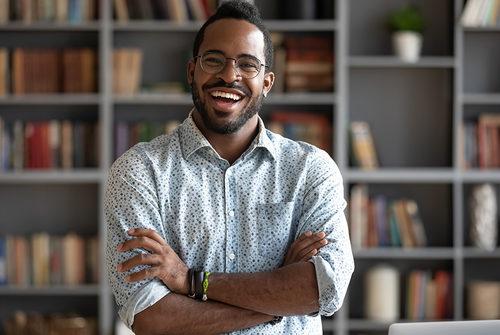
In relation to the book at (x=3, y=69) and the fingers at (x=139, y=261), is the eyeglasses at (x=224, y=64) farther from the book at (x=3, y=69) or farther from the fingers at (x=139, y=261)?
the book at (x=3, y=69)

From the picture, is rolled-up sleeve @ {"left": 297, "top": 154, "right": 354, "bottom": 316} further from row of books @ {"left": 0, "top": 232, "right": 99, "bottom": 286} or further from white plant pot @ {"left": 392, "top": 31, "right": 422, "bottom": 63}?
row of books @ {"left": 0, "top": 232, "right": 99, "bottom": 286}

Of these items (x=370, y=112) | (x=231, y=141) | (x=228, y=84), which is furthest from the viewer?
(x=370, y=112)

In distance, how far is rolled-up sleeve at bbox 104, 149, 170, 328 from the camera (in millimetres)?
1869

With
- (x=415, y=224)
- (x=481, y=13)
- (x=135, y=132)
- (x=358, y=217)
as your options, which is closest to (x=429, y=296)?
(x=415, y=224)

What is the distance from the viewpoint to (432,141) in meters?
4.40

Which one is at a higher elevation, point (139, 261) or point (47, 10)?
point (47, 10)

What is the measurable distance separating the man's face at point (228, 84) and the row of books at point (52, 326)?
2.48 m

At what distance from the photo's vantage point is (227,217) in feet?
6.49

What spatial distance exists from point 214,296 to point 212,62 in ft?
1.98

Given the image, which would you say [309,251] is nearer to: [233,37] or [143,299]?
[143,299]

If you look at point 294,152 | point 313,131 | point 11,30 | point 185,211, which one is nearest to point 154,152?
point 185,211

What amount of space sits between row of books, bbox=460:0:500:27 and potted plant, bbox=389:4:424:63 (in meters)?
0.25

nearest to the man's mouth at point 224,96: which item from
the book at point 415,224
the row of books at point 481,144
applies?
the book at point 415,224

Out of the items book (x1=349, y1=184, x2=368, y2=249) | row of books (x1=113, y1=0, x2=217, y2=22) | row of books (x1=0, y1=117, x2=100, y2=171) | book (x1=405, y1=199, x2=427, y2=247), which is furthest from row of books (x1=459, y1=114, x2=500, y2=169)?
row of books (x1=0, y1=117, x2=100, y2=171)
